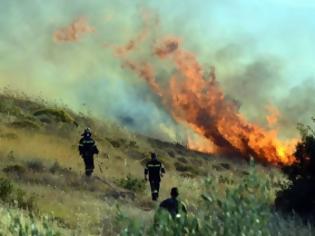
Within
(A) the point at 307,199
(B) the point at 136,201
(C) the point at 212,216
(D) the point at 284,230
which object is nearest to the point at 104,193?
(B) the point at 136,201

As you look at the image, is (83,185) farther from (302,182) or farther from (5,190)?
(302,182)

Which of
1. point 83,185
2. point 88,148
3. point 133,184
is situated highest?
point 88,148

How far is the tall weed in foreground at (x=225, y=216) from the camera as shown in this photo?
6172 millimetres

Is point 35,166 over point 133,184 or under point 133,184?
over

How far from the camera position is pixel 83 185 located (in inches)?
1227

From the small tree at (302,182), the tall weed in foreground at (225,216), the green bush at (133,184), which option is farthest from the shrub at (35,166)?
the tall weed in foreground at (225,216)

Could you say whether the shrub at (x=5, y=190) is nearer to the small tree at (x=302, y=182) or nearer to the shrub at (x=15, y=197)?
the shrub at (x=15, y=197)

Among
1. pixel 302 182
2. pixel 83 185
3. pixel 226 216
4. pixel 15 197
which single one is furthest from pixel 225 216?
pixel 83 185

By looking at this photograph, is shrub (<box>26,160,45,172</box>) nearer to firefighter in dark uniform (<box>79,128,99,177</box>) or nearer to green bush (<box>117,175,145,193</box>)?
firefighter in dark uniform (<box>79,128,99,177</box>)

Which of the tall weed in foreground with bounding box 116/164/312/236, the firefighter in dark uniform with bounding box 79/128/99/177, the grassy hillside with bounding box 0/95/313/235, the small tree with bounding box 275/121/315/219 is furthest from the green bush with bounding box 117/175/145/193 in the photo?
the tall weed in foreground with bounding box 116/164/312/236

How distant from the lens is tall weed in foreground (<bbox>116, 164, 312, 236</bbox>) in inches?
243

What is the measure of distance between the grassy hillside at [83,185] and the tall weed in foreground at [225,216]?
0.01 meters

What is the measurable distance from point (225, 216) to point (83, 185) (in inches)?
990

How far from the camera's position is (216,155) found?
288 feet
